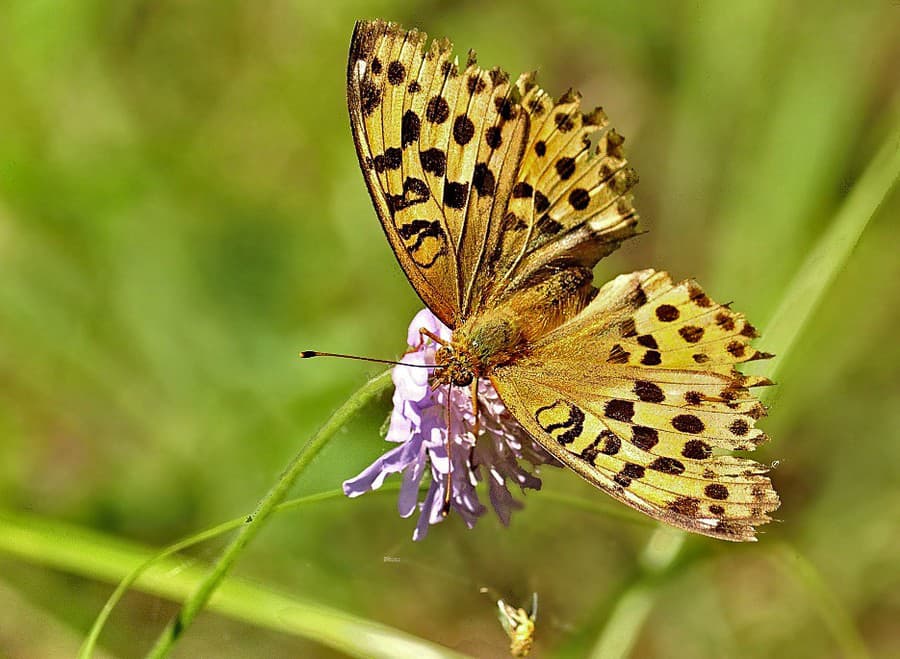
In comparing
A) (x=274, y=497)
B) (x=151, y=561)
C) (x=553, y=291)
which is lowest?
(x=151, y=561)

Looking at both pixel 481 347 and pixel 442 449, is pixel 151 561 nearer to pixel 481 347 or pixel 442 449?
pixel 442 449

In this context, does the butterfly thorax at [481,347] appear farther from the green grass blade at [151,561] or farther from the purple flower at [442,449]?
the green grass blade at [151,561]

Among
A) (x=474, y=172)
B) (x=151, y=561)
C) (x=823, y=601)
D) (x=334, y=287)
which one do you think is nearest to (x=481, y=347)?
(x=474, y=172)

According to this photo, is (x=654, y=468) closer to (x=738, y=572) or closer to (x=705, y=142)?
(x=738, y=572)

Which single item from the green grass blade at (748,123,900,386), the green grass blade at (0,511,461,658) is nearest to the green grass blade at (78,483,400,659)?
the green grass blade at (0,511,461,658)

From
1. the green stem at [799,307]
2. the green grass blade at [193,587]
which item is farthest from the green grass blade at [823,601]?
the green grass blade at [193,587]

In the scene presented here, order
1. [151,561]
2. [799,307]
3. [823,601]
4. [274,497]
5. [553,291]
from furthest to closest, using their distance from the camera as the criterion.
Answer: [823,601] < [799,307] < [553,291] < [151,561] < [274,497]
